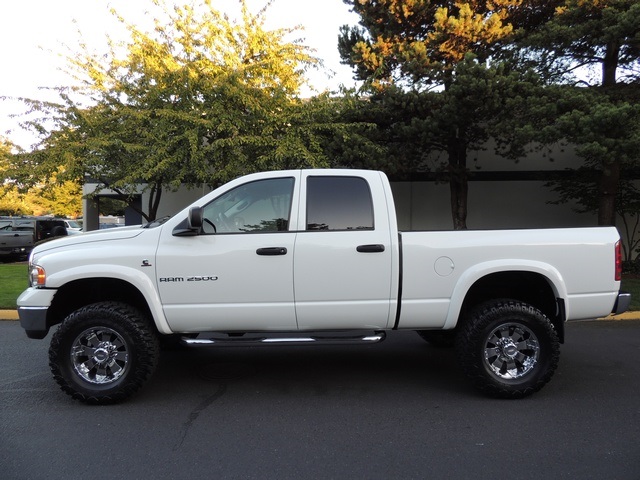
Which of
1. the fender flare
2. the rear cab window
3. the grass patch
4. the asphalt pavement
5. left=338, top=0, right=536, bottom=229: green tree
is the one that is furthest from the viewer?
left=338, top=0, right=536, bottom=229: green tree

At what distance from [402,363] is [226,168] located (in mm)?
6734

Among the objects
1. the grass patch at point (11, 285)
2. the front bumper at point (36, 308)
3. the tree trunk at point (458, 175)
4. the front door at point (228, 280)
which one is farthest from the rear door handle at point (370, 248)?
the tree trunk at point (458, 175)

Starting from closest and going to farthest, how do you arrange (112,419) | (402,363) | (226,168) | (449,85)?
1. (112,419)
2. (402,363)
3. (226,168)
4. (449,85)

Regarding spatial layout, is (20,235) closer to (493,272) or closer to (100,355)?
(100,355)

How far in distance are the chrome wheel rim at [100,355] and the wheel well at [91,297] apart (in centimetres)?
36

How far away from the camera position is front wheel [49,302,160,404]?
162 inches

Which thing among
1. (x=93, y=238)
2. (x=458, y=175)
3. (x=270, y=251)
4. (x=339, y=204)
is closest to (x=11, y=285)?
(x=93, y=238)

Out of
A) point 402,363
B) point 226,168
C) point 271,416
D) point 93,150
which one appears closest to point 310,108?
point 226,168

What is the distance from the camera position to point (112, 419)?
12.7ft

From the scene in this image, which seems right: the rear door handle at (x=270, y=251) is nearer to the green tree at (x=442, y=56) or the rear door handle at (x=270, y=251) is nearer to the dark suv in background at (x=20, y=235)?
the green tree at (x=442, y=56)

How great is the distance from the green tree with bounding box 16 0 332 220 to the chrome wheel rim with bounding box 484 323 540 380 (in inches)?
272

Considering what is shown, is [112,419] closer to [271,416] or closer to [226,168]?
[271,416]

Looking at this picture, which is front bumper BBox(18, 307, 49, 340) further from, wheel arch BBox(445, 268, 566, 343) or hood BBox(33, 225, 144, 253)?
wheel arch BBox(445, 268, 566, 343)

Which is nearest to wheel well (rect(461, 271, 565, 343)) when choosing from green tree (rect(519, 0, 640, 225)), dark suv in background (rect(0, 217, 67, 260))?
green tree (rect(519, 0, 640, 225))
